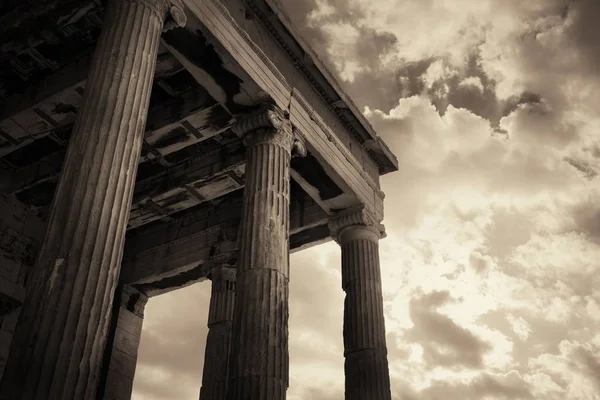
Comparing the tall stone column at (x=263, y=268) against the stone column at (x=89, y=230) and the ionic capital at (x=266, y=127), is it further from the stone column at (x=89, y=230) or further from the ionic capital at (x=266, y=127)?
the stone column at (x=89, y=230)

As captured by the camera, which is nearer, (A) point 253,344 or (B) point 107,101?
(B) point 107,101

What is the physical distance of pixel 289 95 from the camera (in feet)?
72.7

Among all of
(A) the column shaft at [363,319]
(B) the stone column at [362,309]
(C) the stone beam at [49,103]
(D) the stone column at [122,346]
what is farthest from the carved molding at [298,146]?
(D) the stone column at [122,346]

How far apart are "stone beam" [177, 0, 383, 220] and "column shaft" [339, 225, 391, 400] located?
5.95ft

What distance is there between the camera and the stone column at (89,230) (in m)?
10.7

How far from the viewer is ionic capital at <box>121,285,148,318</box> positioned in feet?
97.5

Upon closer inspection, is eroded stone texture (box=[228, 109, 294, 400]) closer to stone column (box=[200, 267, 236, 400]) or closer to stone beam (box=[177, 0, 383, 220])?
stone beam (box=[177, 0, 383, 220])

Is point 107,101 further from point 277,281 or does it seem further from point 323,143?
point 323,143

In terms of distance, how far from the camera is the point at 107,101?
45.2 ft

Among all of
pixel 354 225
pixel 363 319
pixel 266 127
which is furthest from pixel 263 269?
pixel 354 225

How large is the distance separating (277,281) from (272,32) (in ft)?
30.6

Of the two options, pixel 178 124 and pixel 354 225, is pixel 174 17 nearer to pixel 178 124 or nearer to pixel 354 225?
pixel 178 124

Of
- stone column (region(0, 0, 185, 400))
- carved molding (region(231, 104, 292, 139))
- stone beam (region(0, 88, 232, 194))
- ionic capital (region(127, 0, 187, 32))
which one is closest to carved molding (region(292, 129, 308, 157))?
carved molding (region(231, 104, 292, 139))

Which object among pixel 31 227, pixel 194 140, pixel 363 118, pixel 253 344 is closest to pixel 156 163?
pixel 194 140
